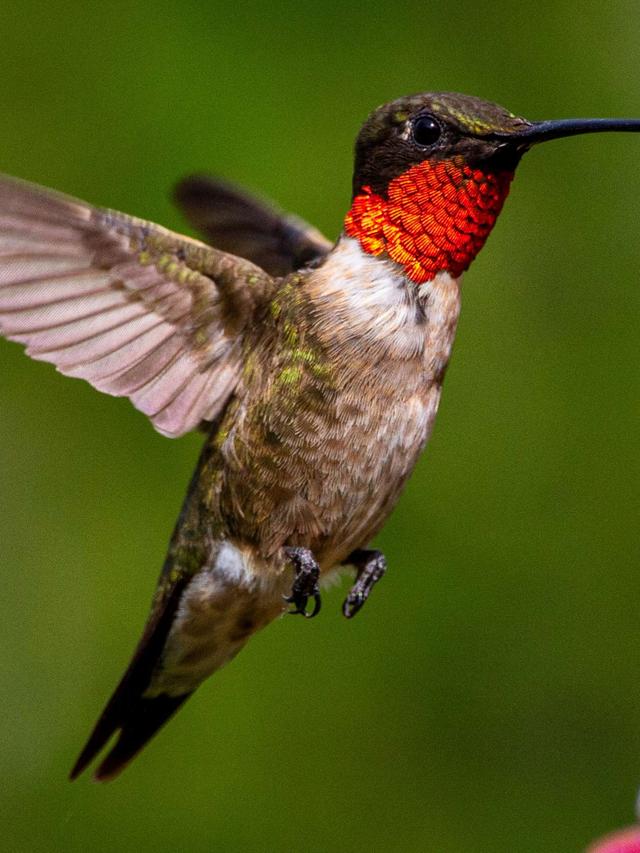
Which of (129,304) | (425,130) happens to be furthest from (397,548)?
(425,130)

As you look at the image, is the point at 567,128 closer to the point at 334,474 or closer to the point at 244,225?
the point at 334,474

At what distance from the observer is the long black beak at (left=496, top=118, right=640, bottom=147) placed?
266 centimetres

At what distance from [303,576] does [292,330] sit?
50cm

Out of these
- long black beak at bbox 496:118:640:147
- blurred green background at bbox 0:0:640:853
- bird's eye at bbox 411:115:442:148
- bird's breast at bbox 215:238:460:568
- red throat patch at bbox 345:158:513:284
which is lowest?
blurred green background at bbox 0:0:640:853

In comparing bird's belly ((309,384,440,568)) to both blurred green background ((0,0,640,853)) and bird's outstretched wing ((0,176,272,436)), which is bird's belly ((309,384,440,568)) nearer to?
bird's outstretched wing ((0,176,272,436))

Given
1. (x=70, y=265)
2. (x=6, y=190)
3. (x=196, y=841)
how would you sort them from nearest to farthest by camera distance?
(x=6, y=190) → (x=70, y=265) → (x=196, y=841)

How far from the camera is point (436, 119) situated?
2869mm

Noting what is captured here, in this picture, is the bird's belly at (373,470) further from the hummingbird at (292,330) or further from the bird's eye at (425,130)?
the bird's eye at (425,130)

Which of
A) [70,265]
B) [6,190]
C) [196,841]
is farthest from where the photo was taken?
[196,841]

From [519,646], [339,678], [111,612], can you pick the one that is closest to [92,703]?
[111,612]

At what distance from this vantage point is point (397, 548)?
16.4 feet

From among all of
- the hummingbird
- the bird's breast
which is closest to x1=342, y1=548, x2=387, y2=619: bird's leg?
the hummingbird

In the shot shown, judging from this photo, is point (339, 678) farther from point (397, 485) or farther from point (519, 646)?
point (397, 485)

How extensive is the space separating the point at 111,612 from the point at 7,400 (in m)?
0.84
